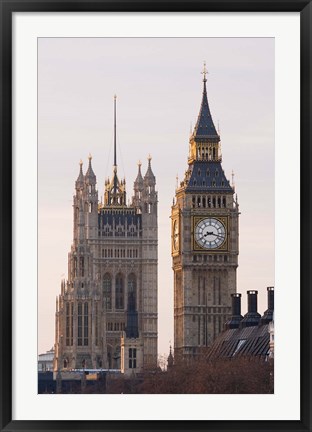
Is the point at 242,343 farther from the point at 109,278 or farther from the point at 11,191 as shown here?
the point at 11,191

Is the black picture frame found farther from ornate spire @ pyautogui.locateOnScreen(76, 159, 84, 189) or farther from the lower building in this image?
ornate spire @ pyautogui.locateOnScreen(76, 159, 84, 189)

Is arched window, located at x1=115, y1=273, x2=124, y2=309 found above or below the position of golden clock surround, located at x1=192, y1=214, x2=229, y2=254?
below

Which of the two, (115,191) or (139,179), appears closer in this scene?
(139,179)

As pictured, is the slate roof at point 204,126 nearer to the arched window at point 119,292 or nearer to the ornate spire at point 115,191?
the ornate spire at point 115,191

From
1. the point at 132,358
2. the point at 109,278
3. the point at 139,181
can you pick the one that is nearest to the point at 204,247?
the point at 139,181

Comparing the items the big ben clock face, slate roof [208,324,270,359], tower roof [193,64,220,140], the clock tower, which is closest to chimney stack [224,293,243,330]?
slate roof [208,324,270,359]

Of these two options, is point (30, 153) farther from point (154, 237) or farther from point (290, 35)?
point (154, 237)

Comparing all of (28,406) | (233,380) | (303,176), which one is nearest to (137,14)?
(303,176)

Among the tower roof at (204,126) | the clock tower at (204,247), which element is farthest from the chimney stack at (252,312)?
the tower roof at (204,126)
